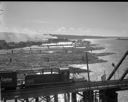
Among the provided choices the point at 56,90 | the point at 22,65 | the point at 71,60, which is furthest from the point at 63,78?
the point at 71,60

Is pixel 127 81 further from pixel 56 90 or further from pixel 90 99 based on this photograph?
pixel 56 90

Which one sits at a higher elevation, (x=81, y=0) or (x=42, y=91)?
(x=81, y=0)

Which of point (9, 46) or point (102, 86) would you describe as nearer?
point (102, 86)

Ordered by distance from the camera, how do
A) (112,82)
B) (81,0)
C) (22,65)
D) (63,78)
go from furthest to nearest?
(22,65) < (63,78) < (112,82) < (81,0)

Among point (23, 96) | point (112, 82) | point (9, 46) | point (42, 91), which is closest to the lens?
point (23, 96)

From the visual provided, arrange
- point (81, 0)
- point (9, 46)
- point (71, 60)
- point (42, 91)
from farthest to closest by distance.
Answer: point (9, 46) → point (71, 60) → point (42, 91) → point (81, 0)

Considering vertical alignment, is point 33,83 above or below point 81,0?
below

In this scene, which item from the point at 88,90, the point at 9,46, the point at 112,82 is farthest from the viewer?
the point at 9,46

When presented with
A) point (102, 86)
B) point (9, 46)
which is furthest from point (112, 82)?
point (9, 46)

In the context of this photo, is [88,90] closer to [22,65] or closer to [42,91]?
[42,91]
